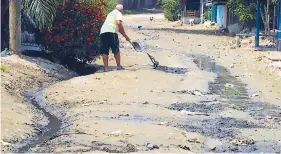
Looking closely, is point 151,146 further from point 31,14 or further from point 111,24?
point 31,14

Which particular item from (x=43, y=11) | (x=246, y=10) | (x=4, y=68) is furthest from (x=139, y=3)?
(x=4, y=68)

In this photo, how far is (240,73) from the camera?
60.9ft

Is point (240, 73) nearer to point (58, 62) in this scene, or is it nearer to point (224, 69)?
point (224, 69)

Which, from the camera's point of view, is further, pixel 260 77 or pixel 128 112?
pixel 260 77

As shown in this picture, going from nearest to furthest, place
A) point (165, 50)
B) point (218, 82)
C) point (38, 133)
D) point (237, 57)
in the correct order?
point (38, 133) < point (218, 82) < point (237, 57) < point (165, 50)

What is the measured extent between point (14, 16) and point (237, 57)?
925 centimetres

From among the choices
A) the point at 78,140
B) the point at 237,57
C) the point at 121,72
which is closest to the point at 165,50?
the point at 237,57

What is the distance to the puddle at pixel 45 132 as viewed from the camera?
8961 millimetres

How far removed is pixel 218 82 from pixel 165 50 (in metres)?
9.89

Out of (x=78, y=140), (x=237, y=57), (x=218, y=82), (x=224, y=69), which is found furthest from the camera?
(x=237, y=57)

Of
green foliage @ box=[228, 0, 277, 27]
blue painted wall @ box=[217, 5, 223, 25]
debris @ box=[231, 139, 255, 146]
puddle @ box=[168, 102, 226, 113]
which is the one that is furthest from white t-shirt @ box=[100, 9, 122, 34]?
blue painted wall @ box=[217, 5, 223, 25]

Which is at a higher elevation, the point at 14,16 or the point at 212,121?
the point at 14,16

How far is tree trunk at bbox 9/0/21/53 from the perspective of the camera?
16969mm

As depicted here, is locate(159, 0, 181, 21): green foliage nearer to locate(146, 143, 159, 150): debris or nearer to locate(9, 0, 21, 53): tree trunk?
locate(9, 0, 21, 53): tree trunk
